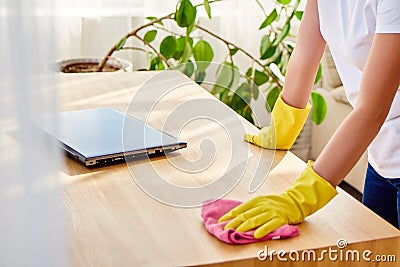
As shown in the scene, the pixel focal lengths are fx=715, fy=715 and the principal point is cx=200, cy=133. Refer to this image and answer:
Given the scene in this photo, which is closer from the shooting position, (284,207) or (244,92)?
(284,207)

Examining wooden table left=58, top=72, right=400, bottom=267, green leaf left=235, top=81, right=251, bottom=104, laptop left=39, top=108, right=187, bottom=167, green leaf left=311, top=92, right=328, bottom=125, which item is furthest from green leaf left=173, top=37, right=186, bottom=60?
laptop left=39, top=108, right=187, bottom=167

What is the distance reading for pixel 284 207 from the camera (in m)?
1.12

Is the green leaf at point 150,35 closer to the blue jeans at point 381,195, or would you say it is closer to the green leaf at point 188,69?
the green leaf at point 188,69

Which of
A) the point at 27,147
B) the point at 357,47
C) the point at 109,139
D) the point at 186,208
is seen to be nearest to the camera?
the point at 27,147

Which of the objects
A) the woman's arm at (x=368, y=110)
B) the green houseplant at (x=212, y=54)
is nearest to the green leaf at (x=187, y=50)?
the green houseplant at (x=212, y=54)

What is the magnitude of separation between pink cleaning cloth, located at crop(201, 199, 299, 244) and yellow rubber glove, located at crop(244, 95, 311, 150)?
1.02 ft

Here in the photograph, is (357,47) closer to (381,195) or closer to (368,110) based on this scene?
(368,110)

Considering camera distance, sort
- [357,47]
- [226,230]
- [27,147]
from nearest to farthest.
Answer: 1. [27,147]
2. [226,230]
3. [357,47]

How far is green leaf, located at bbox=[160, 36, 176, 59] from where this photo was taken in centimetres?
268

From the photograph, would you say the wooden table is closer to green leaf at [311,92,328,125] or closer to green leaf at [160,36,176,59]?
green leaf at [160,36,176,59]

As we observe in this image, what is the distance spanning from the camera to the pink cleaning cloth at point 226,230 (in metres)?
1.04

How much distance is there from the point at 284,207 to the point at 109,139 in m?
0.45

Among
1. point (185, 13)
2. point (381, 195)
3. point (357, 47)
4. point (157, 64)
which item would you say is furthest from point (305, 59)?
point (157, 64)

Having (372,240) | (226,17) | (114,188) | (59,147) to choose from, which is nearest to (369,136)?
(372,240)
